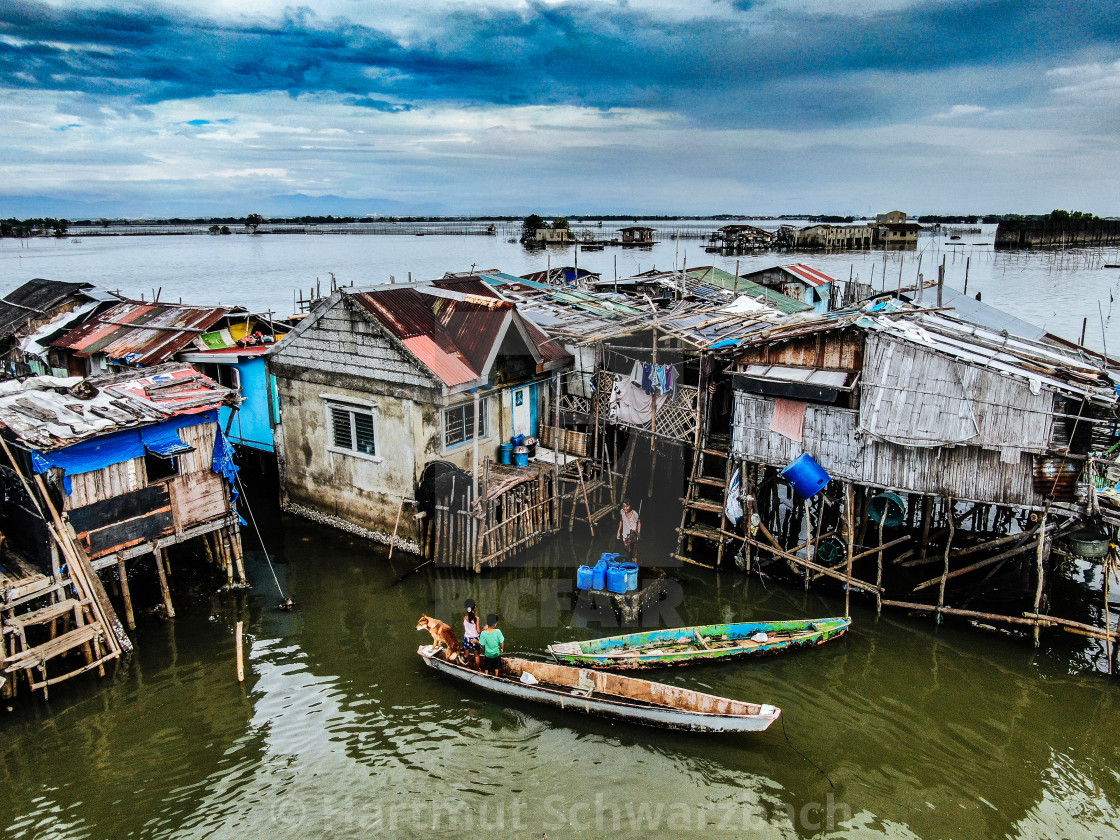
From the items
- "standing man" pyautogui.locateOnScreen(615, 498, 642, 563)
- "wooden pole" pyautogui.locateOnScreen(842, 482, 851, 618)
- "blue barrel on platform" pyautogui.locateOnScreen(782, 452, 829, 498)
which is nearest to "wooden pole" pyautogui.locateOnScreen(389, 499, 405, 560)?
"standing man" pyautogui.locateOnScreen(615, 498, 642, 563)

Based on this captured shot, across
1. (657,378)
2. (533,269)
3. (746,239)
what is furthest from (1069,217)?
(657,378)

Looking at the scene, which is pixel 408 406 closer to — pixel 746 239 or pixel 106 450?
pixel 106 450

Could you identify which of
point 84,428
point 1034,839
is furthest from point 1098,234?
point 84,428

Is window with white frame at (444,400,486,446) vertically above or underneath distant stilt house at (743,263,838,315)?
underneath

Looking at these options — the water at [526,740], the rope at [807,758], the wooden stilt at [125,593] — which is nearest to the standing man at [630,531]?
the water at [526,740]

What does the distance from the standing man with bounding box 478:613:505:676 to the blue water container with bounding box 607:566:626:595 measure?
10.8 feet

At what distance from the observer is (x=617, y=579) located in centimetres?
1430

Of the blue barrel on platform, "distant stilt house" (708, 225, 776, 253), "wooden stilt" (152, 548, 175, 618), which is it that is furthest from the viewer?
"distant stilt house" (708, 225, 776, 253)

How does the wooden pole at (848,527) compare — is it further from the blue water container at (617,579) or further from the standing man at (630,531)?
the standing man at (630,531)

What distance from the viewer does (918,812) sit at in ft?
31.0

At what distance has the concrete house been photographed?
15.3 meters

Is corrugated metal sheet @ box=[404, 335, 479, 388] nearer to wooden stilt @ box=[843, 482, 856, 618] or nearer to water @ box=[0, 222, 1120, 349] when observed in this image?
wooden stilt @ box=[843, 482, 856, 618]

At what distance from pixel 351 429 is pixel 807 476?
1040 centimetres

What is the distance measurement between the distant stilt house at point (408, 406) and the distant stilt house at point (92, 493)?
8.84 feet
